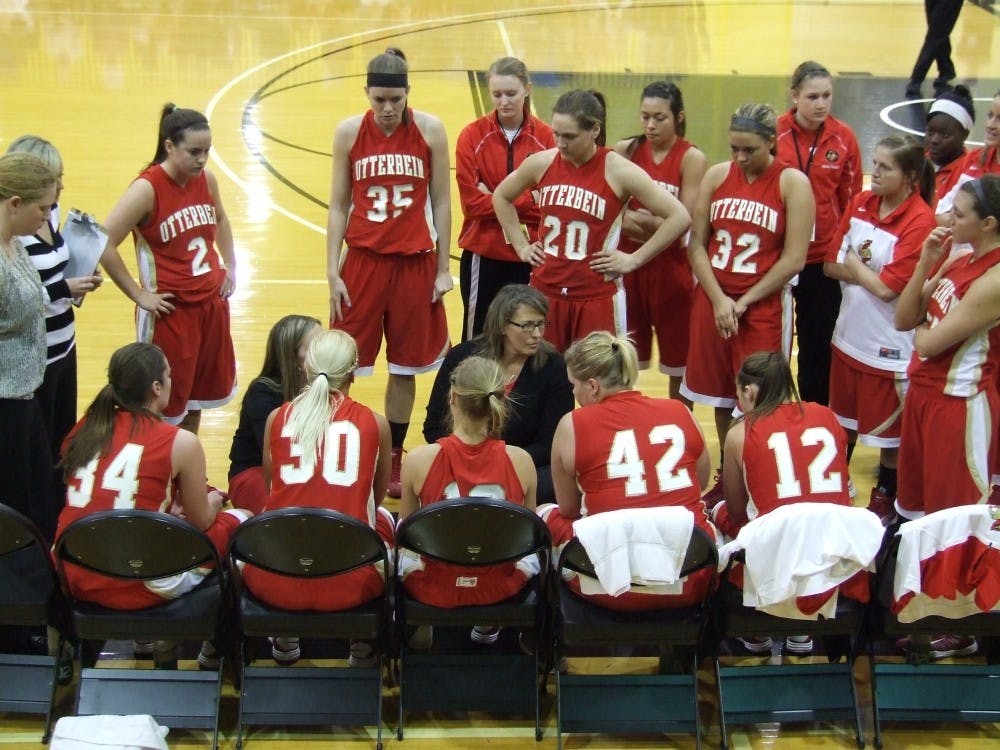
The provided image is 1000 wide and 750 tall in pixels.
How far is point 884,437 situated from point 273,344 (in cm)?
275

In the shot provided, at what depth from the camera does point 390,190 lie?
5.63 meters

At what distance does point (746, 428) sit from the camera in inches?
158

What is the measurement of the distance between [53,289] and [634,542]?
99.8 inches

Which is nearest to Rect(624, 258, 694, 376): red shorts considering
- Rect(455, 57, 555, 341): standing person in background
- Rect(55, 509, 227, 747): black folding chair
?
Rect(455, 57, 555, 341): standing person in background

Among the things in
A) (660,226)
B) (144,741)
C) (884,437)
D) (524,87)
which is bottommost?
(144,741)

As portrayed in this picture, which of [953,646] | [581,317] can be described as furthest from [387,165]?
[953,646]

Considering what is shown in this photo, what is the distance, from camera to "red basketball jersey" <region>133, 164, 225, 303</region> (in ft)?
17.0

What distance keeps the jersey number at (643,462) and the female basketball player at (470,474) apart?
0.29 m

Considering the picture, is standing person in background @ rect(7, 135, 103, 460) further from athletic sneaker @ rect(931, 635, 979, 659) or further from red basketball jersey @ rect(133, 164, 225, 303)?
athletic sneaker @ rect(931, 635, 979, 659)

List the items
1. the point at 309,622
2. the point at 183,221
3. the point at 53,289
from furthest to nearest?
the point at 183,221, the point at 53,289, the point at 309,622

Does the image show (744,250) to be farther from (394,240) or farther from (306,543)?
(306,543)

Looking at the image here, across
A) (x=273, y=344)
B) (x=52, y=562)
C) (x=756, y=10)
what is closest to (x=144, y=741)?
(x=52, y=562)

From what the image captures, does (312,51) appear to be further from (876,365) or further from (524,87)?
(876,365)

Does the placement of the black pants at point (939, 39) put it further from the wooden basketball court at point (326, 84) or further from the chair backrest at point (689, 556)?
the chair backrest at point (689, 556)
